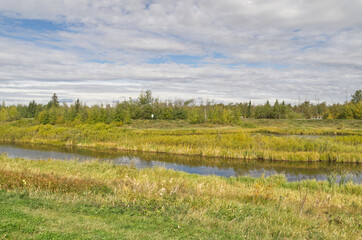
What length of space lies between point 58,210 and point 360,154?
79.4ft

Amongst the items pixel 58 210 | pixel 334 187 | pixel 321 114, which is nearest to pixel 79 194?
pixel 58 210

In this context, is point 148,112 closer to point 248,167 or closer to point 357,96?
point 248,167

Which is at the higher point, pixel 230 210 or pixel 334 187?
pixel 230 210

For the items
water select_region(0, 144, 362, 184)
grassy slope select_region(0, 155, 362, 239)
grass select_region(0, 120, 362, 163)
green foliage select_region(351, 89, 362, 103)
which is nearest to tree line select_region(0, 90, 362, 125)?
green foliage select_region(351, 89, 362, 103)

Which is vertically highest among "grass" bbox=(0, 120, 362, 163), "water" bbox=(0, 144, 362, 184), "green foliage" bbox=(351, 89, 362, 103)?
"green foliage" bbox=(351, 89, 362, 103)

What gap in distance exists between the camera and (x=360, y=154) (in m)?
22.1

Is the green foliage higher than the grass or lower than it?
higher

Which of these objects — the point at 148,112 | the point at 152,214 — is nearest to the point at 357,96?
the point at 148,112

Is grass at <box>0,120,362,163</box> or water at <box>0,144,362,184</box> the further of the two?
grass at <box>0,120,362,163</box>

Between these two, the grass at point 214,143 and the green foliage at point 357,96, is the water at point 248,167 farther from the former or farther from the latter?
the green foliage at point 357,96

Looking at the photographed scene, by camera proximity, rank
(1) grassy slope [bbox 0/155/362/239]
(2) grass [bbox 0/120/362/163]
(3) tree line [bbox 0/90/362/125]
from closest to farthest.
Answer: (1) grassy slope [bbox 0/155/362/239]
(2) grass [bbox 0/120/362/163]
(3) tree line [bbox 0/90/362/125]

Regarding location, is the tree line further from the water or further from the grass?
the water

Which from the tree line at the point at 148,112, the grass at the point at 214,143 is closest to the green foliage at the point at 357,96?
the tree line at the point at 148,112

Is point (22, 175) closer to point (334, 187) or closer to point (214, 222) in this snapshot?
point (214, 222)
